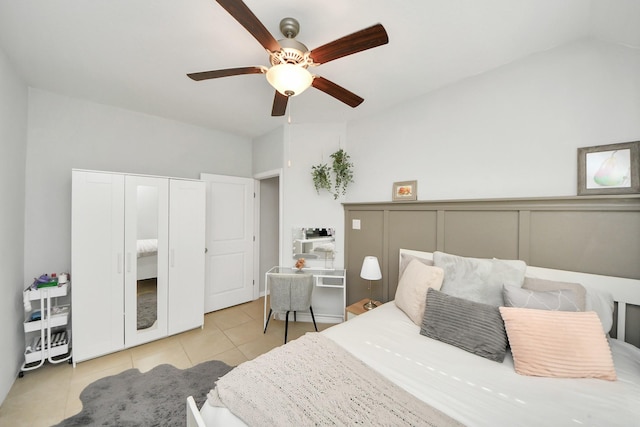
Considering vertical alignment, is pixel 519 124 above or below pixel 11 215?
above

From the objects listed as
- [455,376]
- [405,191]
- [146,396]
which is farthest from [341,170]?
[146,396]

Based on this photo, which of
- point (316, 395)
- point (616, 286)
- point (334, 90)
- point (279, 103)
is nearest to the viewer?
point (316, 395)

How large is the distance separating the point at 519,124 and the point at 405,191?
1039 mm

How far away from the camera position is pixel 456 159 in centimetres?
216

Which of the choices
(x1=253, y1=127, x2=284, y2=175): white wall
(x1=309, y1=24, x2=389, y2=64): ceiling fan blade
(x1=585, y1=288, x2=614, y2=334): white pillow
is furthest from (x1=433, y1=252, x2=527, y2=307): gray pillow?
(x1=253, y1=127, x2=284, y2=175): white wall

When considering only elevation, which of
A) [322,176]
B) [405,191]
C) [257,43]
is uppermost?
[257,43]

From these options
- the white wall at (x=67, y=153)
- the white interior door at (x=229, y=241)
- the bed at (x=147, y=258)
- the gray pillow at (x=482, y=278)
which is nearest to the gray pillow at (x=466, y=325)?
the gray pillow at (x=482, y=278)

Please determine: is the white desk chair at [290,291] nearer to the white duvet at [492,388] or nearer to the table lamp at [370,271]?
the table lamp at [370,271]

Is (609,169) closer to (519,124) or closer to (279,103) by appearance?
(519,124)

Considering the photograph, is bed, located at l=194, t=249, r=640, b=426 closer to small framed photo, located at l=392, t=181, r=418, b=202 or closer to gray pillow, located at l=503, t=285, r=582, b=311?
gray pillow, located at l=503, t=285, r=582, b=311

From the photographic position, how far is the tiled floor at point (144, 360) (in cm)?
173

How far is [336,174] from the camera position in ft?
9.93

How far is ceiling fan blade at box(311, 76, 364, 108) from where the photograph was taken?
1.54 metres

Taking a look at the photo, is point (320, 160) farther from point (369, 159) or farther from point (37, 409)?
point (37, 409)
